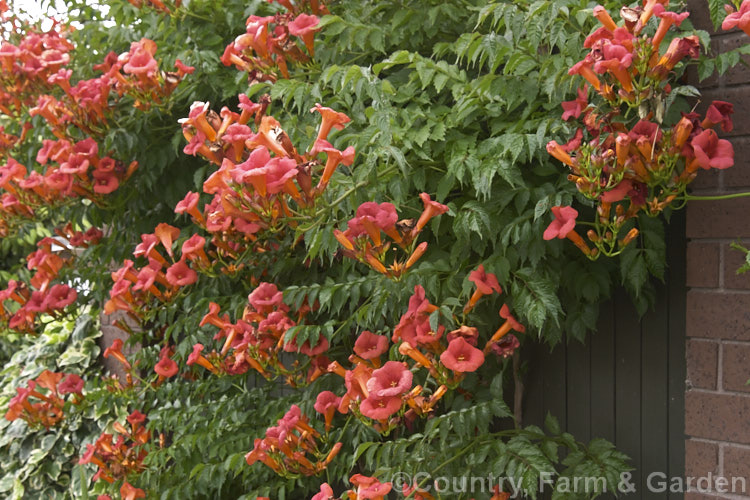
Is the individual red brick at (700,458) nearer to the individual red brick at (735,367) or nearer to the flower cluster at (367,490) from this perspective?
the individual red brick at (735,367)

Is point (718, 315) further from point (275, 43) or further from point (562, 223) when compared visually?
point (275, 43)

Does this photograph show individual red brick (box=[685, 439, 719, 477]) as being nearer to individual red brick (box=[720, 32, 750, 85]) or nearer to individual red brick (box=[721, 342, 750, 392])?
individual red brick (box=[721, 342, 750, 392])

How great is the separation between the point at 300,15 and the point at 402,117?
0.65 metres

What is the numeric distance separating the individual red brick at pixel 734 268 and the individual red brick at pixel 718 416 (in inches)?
14.7

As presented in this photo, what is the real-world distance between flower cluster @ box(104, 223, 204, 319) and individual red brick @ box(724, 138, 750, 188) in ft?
6.99

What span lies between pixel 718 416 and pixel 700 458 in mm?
167

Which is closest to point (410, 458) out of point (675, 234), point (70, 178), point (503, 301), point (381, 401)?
point (381, 401)

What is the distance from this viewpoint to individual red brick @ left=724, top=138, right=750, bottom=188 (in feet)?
7.97

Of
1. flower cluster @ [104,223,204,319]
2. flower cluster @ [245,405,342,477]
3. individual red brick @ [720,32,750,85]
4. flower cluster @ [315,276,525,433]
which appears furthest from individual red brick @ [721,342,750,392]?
flower cluster @ [104,223,204,319]

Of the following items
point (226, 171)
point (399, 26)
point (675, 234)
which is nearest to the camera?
point (226, 171)

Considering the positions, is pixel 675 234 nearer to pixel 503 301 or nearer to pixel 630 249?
pixel 630 249

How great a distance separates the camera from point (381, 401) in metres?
2.40

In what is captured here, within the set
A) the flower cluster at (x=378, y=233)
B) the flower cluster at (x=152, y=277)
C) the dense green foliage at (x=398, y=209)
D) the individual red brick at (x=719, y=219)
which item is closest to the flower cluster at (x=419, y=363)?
the dense green foliage at (x=398, y=209)

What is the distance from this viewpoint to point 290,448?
280cm
